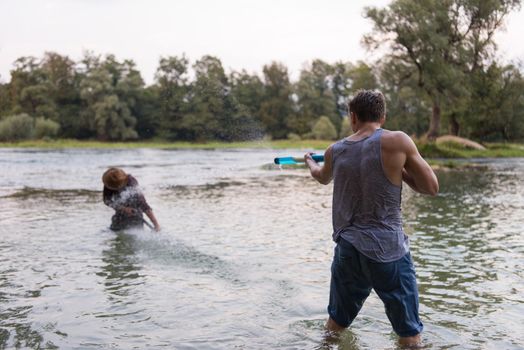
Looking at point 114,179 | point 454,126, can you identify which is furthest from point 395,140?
point 454,126

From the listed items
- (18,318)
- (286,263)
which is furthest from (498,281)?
(18,318)

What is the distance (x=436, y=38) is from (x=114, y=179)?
43.7 meters

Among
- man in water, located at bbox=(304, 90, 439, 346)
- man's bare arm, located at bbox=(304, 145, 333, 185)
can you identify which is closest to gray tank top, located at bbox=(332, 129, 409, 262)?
man in water, located at bbox=(304, 90, 439, 346)

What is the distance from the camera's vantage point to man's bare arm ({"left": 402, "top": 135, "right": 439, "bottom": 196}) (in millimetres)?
4332

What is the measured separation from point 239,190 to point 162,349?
16381 mm

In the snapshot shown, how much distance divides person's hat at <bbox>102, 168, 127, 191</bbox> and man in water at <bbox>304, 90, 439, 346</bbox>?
690 centimetres

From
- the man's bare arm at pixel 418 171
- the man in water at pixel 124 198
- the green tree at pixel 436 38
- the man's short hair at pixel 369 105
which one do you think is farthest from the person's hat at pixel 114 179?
the green tree at pixel 436 38

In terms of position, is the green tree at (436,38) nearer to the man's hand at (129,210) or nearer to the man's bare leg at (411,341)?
the man's hand at (129,210)

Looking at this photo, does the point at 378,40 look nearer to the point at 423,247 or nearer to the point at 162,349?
the point at 423,247

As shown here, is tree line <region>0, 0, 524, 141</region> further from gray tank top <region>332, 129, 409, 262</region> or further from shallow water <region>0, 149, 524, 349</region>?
gray tank top <region>332, 129, 409, 262</region>

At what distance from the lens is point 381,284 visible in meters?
4.54

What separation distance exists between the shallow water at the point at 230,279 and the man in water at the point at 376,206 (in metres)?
1.05

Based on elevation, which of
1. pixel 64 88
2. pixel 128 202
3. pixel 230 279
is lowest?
pixel 230 279

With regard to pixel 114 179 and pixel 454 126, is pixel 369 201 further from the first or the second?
pixel 454 126
